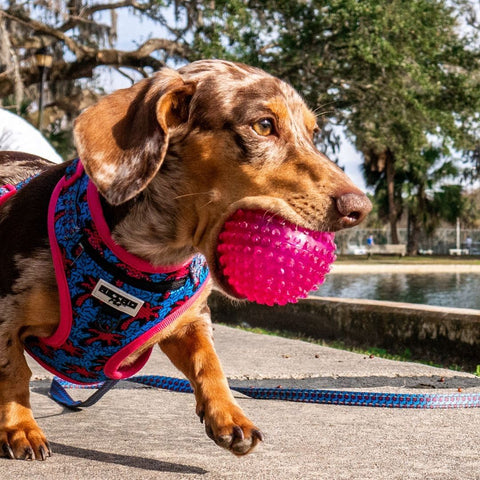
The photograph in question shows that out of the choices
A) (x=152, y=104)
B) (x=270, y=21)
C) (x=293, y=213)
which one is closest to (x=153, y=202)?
(x=152, y=104)

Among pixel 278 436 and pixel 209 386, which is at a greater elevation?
pixel 209 386

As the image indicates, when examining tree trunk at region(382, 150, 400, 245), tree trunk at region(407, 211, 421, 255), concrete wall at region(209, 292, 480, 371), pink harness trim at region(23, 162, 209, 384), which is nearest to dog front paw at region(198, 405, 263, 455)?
pink harness trim at region(23, 162, 209, 384)

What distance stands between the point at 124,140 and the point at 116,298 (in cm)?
56

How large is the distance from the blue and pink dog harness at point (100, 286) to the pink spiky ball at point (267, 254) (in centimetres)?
29

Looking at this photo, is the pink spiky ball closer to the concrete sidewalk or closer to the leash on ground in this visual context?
the concrete sidewalk

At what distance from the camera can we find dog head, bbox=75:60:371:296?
95.1 inches

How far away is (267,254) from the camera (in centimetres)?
248

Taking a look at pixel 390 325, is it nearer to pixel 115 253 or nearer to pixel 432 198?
pixel 115 253

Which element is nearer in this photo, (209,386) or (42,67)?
(209,386)

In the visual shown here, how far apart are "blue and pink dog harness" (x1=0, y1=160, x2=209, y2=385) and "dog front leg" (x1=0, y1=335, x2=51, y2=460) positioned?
0.14m

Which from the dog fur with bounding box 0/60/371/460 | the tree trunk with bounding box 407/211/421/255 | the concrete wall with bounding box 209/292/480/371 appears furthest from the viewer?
the tree trunk with bounding box 407/211/421/255

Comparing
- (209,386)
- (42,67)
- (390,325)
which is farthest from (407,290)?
(209,386)

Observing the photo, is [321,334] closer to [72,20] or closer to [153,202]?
[153,202]

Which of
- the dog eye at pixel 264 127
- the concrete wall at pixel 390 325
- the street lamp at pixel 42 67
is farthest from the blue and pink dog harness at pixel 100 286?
the street lamp at pixel 42 67
